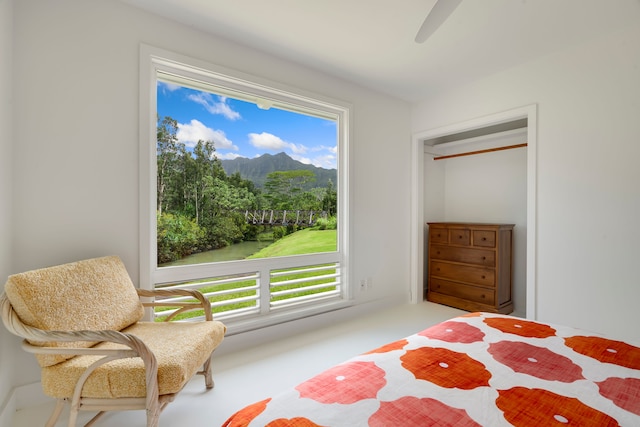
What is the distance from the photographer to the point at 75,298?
1.51m

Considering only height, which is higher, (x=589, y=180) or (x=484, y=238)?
(x=589, y=180)

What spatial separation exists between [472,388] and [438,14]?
5.25 ft

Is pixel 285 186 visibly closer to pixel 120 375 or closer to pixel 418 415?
pixel 120 375

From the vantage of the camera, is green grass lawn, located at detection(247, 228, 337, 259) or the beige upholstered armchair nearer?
the beige upholstered armchair

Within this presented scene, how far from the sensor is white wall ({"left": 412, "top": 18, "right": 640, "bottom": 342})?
2.29 metres

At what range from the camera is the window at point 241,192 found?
2266 millimetres

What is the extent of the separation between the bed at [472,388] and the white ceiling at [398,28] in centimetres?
205

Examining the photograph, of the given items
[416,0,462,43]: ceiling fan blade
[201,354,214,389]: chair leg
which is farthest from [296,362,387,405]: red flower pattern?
[416,0,462,43]: ceiling fan blade

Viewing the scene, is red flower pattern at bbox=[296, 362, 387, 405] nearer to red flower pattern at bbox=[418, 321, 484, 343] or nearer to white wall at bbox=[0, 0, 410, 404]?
red flower pattern at bbox=[418, 321, 484, 343]

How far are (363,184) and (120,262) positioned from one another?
2.32 metres

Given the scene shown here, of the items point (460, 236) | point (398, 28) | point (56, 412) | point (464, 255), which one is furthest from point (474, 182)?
point (56, 412)

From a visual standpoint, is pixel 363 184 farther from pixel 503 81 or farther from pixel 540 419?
pixel 540 419

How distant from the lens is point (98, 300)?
1598 mm

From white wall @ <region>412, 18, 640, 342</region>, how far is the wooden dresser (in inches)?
22.5
